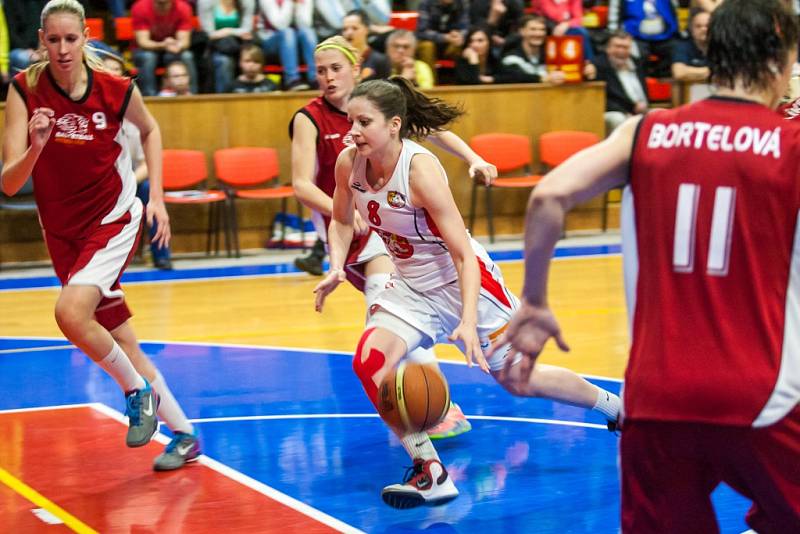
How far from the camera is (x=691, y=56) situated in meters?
14.4

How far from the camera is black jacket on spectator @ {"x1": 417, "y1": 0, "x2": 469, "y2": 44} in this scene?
13.5 m

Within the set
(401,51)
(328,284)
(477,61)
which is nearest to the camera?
(328,284)

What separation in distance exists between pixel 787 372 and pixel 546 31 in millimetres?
11617

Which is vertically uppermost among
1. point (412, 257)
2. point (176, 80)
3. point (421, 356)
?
point (412, 257)

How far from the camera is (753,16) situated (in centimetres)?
246

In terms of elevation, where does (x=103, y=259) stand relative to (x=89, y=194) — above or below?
below

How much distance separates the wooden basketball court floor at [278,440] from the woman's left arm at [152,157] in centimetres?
103

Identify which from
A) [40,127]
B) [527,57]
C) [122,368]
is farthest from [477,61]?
[40,127]

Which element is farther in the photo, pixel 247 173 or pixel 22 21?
pixel 22 21

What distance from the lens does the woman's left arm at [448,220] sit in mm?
4484

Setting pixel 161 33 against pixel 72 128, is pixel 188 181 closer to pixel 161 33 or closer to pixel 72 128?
pixel 161 33

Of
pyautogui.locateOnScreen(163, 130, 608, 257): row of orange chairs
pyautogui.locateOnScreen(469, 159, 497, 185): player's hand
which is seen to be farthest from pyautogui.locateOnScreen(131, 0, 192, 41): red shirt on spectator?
pyautogui.locateOnScreen(469, 159, 497, 185): player's hand

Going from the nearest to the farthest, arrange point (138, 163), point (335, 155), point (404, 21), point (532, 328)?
point (532, 328) → point (335, 155) → point (138, 163) → point (404, 21)

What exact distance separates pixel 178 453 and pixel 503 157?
295 inches
